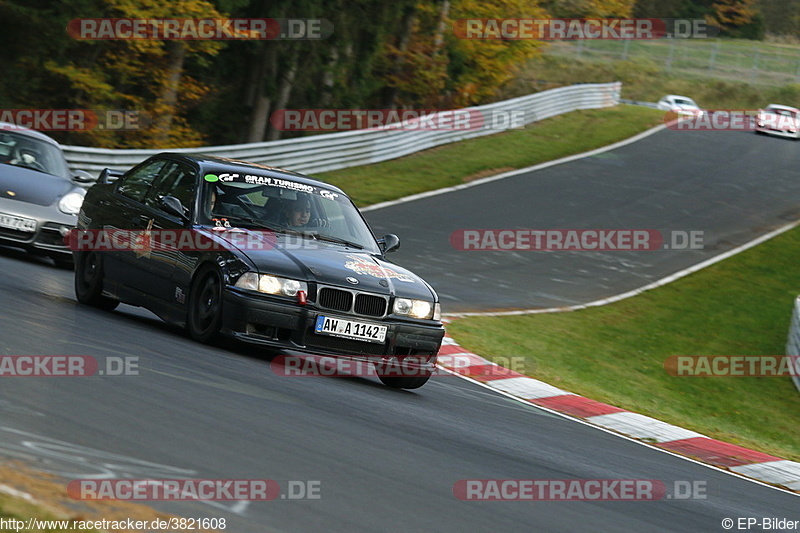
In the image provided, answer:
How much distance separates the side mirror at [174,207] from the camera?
8.88 meters

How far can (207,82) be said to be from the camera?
117ft

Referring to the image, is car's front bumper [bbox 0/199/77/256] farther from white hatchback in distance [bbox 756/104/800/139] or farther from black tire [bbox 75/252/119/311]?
white hatchback in distance [bbox 756/104/800/139]

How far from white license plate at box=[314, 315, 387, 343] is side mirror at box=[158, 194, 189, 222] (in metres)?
1.54

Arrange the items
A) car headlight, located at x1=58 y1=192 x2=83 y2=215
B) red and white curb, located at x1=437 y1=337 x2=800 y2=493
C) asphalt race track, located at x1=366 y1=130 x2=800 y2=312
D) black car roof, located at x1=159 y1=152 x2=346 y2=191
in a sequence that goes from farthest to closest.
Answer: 1. asphalt race track, located at x1=366 y1=130 x2=800 y2=312
2. car headlight, located at x1=58 y1=192 x2=83 y2=215
3. black car roof, located at x1=159 y1=152 x2=346 y2=191
4. red and white curb, located at x1=437 y1=337 x2=800 y2=493

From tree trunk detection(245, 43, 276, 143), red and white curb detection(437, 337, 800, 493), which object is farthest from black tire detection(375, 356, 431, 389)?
tree trunk detection(245, 43, 276, 143)

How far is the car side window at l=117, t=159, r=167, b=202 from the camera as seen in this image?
32.1ft

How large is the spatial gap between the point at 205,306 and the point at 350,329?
3.62ft

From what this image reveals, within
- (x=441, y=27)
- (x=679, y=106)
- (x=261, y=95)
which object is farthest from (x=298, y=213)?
(x=679, y=106)

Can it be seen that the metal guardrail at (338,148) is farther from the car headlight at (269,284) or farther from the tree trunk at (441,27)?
the car headlight at (269,284)

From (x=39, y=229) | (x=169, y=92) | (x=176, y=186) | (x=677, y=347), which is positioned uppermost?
(x=176, y=186)

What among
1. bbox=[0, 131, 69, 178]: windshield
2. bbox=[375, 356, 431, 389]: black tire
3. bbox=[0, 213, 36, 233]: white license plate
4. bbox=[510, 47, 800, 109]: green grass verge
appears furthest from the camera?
bbox=[510, 47, 800, 109]: green grass verge

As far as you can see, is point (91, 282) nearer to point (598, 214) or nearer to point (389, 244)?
A: point (389, 244)

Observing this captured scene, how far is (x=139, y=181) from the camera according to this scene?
9.93 meters

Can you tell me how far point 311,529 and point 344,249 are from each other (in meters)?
4.73
